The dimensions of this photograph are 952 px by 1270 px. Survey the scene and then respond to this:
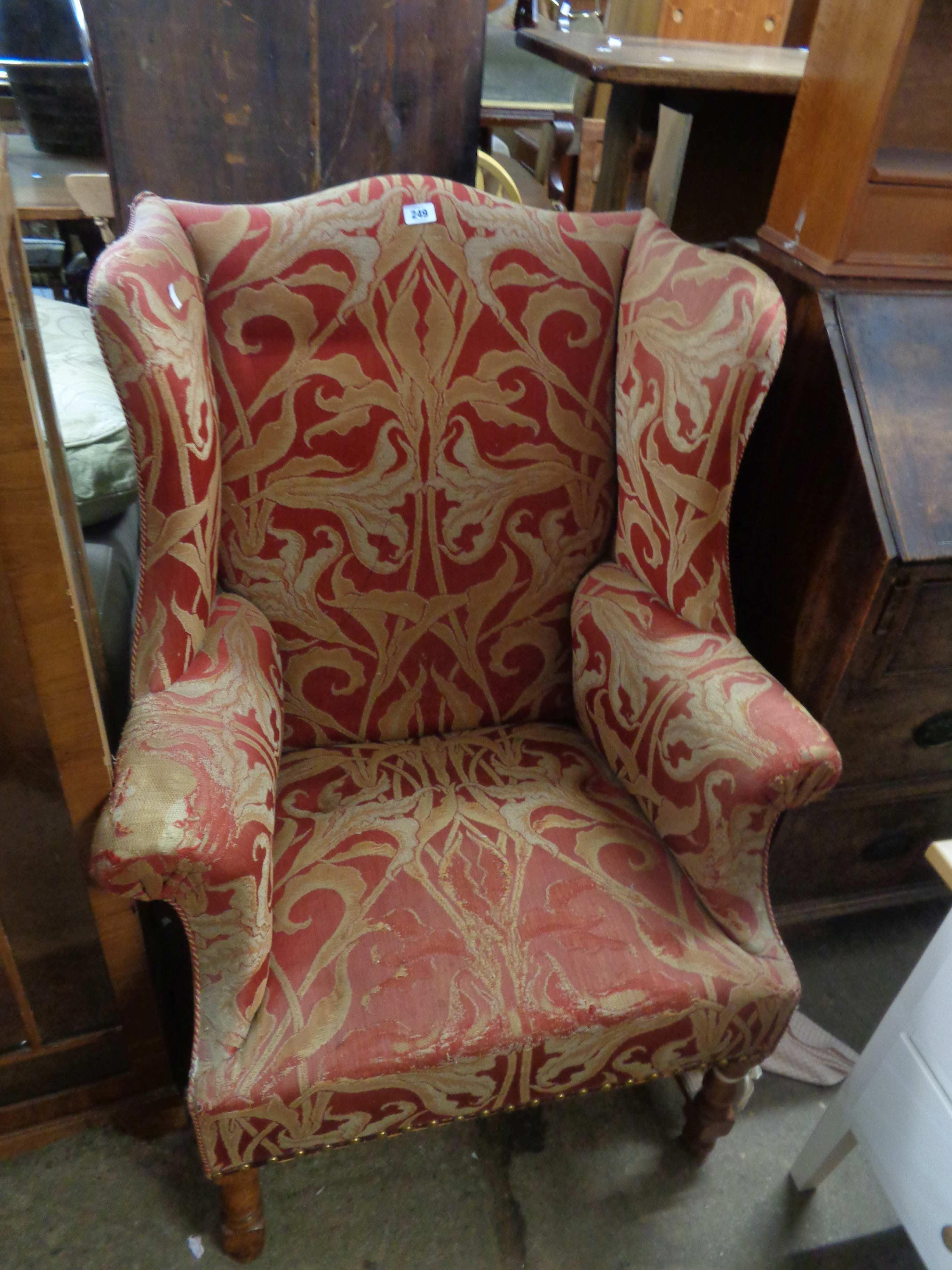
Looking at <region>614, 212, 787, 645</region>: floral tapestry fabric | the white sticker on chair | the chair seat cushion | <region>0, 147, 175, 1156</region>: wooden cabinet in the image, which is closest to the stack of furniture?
<region>614, 212, 787, 645</region>: floral tapestry fabric

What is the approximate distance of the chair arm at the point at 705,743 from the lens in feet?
2.79

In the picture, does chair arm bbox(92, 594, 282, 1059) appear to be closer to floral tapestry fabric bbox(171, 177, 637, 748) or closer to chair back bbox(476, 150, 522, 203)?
floral tapestry fabric bbox(171, 177, 637, 748)

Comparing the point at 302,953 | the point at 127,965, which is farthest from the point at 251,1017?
the point at 127,965

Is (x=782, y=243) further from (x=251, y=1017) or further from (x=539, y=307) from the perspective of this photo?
(x=251, y=1017)

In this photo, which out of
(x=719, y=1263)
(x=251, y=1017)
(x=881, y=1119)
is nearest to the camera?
(x=251, y=1017)

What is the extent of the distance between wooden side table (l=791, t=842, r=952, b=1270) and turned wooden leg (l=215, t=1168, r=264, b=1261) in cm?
65

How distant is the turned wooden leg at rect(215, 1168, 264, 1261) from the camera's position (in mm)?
906

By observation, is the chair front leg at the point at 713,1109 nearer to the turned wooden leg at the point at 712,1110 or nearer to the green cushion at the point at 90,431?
the turned wooden leg at the point at 712,1110

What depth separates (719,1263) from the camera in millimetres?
1032

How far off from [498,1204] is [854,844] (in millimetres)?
699

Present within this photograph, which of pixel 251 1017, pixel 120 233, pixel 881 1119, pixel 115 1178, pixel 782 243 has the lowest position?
pixel 115 1178

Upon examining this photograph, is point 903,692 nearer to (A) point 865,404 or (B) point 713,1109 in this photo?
(A) point 865,404

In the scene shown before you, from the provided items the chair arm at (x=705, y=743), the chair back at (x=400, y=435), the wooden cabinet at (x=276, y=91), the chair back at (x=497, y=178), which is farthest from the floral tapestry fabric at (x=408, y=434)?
the chair back at (x=497, y=178)

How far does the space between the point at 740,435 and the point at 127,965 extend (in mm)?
886
